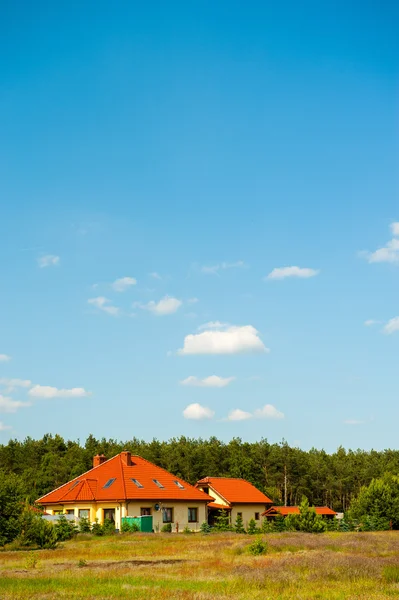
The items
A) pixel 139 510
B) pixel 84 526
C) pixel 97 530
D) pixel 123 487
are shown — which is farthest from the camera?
pixel 123 487

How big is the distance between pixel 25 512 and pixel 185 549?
9.18 m

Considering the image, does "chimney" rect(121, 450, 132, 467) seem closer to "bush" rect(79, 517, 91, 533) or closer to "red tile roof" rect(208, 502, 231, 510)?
Answer: "red tile roof" rect(208, 502, 231, 510)

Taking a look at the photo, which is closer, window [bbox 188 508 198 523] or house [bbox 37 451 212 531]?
house [bbox 37 451 212 531]

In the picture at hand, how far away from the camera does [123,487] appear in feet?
164

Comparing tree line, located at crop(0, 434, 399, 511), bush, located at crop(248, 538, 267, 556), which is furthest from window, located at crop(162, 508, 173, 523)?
tree line, located at crop(0, 434, 399, 511)

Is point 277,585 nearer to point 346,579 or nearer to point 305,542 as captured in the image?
point 346,579

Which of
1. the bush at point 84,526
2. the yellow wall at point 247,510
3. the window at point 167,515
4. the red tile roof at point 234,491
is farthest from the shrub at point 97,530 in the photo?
the yellow wall at point 247,510

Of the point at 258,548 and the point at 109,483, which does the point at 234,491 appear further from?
the point at 258,548

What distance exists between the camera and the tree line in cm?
8844

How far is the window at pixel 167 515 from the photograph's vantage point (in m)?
51.4

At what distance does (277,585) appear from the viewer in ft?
58.1

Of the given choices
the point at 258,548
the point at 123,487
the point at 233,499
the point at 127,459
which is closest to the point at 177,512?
the point at 123,487

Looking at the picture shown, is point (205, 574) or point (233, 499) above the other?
point (205, 574)

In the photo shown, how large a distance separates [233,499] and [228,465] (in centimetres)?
3647
